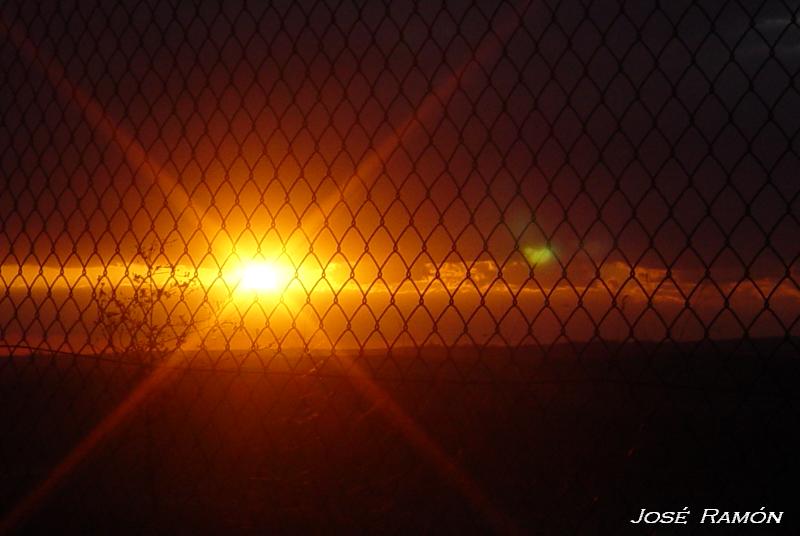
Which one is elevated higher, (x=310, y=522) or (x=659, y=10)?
(x=659, y=10)

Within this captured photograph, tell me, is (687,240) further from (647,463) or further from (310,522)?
(647,463)

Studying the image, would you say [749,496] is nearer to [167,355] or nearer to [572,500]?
[572,500]

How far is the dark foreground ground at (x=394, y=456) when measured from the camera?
11.8ft

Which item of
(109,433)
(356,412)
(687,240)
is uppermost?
(356,412)

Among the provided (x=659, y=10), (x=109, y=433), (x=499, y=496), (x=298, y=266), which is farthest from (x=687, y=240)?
(x=109, y=433)

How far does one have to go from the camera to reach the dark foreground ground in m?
3.59

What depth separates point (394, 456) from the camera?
5645 millimetres

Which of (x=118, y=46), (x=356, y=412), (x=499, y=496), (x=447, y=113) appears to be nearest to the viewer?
(x=447, y=113)

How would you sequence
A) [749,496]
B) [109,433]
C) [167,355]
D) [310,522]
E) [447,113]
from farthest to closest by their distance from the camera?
[749,496] < [109,433] < [167,355] < [310,522] < [447,113]

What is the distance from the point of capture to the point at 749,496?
5.44 meters

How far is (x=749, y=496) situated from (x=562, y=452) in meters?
1.40

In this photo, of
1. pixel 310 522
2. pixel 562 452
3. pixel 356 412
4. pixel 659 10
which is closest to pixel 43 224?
pixel 310 522

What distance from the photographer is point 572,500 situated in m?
5.24

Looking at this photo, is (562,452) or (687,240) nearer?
(687,240)
